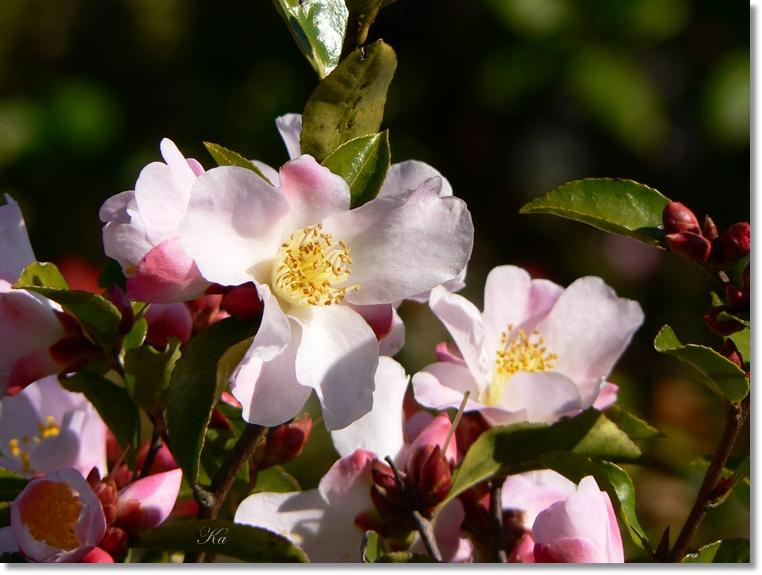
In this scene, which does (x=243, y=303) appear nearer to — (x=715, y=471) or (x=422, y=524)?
(x=422, y=524)

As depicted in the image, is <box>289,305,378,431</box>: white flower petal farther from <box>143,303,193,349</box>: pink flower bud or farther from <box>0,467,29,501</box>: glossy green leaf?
<box>0,467,29,501</box>: glossy green leaf

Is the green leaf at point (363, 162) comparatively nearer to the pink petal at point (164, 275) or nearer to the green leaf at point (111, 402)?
the pink petal at point (164, 275)

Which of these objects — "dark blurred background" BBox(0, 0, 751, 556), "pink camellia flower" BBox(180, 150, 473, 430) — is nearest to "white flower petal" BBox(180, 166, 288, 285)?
"pink camellia flower" BBox(180, 150, 473, 430)

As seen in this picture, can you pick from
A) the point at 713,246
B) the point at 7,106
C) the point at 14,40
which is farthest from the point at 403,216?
the point at 7,106

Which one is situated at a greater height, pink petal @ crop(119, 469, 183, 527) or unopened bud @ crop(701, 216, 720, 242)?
pink petal @ crop(119, 469, 183, 527)

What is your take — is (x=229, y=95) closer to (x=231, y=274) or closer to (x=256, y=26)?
(x=256, y=26)

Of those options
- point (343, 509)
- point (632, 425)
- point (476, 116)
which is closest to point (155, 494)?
point (343, 509)
